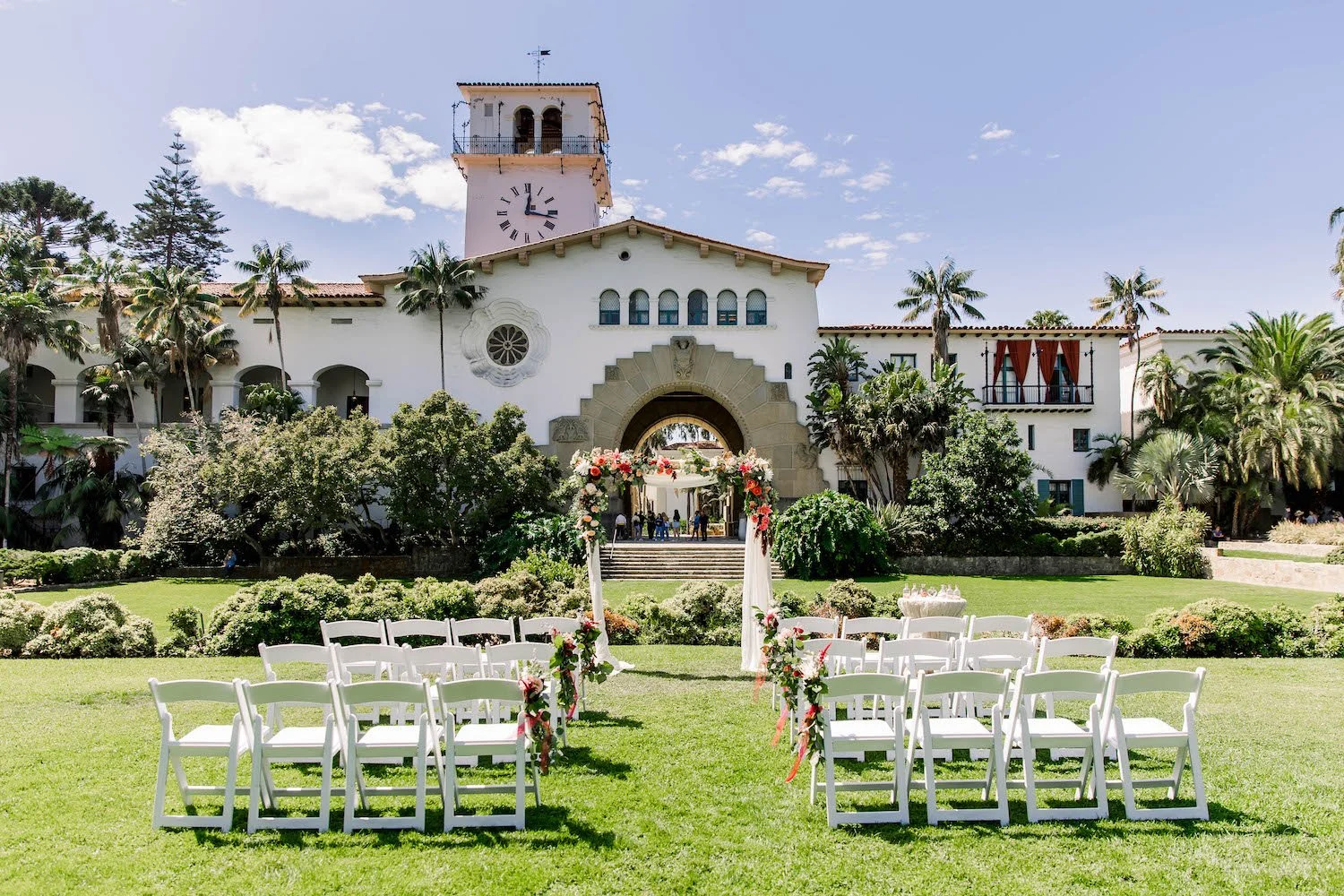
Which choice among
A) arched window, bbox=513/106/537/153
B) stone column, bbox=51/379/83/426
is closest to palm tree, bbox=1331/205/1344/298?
arched window, bbox=513/106/537/153

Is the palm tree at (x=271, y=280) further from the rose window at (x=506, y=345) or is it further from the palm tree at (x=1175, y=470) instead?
the palm tree at (x=1175, y=470)

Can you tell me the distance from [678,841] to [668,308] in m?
29.4

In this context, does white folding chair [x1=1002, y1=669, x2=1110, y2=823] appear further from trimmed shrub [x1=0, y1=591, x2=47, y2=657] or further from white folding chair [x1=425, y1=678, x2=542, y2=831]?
trimmed shrub [x1=0, y1=591, x2=47, y2=657]

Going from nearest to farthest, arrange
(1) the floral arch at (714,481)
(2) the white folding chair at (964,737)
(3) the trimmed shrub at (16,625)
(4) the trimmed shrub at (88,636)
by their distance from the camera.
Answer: (2) the white folding chair at (964,737) → (1) the floral arch at (714,481) → (4) the trimmed shrub at (88,636) → (3) the trimmed shrub at (16,625)

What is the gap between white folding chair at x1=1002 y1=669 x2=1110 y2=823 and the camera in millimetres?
6027

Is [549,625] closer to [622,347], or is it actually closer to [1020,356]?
[622,347]

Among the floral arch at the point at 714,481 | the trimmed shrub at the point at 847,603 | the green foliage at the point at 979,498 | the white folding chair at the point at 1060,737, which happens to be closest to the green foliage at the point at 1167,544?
the green foliage at the point at 979,498

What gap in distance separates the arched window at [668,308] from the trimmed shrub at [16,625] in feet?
75.7

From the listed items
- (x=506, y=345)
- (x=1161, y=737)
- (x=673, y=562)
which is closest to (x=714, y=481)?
(x=1161, y=737)

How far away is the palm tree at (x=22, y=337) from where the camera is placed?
104 ft

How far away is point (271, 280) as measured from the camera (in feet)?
108

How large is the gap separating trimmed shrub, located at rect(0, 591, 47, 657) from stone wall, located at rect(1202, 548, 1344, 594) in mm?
27214

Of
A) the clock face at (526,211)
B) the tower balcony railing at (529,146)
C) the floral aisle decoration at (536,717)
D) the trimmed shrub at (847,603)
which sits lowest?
the trimmed shrub at (847,603)

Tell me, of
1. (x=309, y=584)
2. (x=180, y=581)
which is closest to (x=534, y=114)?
(x=180, y=581)
